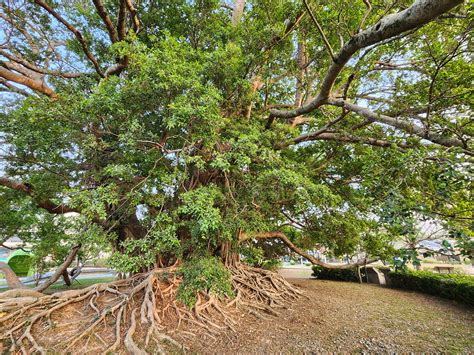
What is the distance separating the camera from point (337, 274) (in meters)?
9.58

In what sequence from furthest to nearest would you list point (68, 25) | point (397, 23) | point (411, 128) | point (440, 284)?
point (440, 284) → point (68, 25) → point (411, 128) → point (397, 23)

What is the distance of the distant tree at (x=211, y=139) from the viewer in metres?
3.29

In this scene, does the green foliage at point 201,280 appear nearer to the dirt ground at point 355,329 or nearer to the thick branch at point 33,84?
the dirt ground at point 355,329

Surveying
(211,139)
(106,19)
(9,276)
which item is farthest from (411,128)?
(9,276)

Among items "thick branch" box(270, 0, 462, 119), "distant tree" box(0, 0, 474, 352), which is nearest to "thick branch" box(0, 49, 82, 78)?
"distant tree" box(0, 0, 474, 352)

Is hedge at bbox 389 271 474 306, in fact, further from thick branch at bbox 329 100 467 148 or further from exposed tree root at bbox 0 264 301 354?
exposed tree root at bbox 0 264 301 354

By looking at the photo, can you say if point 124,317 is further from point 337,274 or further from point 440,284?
point 337,274

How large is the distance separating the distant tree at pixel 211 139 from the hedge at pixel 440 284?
187cm

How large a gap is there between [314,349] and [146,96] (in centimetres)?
464

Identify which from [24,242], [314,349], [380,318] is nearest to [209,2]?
[314,349]

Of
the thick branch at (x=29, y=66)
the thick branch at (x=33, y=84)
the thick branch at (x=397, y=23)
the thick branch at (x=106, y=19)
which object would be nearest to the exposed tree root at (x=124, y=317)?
the thick branch at (x=33, y=84)

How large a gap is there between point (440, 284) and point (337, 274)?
12.4 ft

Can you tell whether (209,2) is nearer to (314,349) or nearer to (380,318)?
(314,349)

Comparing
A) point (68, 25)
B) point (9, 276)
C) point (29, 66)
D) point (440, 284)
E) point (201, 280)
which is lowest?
point (9, 276)
